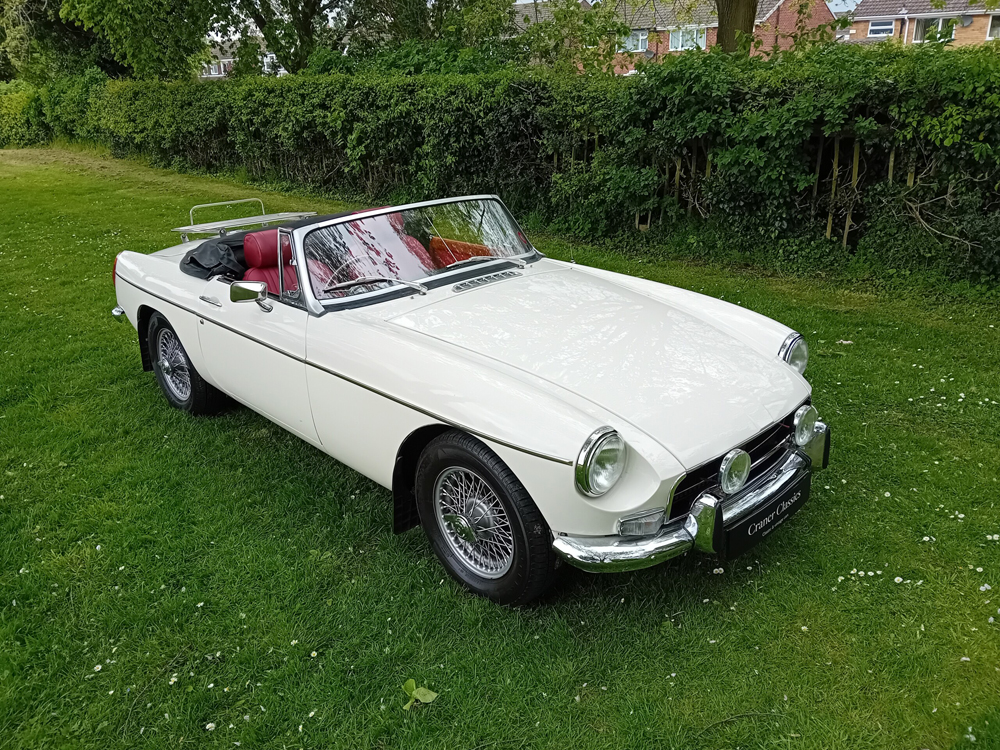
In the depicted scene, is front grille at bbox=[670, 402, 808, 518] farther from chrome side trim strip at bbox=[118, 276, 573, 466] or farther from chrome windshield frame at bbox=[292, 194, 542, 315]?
chrome windshield frame at bbox=[292, 194, 542, 315]

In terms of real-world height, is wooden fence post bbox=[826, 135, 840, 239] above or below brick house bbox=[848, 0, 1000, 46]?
below

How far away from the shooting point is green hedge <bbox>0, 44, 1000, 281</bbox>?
7047mm

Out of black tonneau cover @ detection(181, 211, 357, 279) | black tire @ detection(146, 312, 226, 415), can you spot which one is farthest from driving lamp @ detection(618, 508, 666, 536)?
black tire @ detection(146, 312, 226, 415)

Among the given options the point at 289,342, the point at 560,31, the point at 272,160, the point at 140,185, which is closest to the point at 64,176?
the point at 140,185

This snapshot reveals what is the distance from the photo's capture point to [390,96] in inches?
481

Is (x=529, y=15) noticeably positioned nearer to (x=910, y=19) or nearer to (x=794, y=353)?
(x=794, y=353)

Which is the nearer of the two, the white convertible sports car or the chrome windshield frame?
the white convertible sports car

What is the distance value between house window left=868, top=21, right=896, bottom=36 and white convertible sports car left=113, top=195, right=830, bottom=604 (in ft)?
141

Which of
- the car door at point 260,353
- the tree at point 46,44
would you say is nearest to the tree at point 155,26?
the tree at point 46,44

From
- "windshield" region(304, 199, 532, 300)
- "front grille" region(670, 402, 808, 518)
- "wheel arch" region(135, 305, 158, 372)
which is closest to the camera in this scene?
"front grille" region(670, 402, 808, 518)

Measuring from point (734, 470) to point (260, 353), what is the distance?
101 inches

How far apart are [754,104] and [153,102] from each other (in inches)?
628

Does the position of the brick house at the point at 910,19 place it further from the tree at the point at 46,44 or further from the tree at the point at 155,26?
the tree at the point at 46,44

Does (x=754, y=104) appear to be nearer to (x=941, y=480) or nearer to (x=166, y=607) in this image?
(x=941, y=480)
